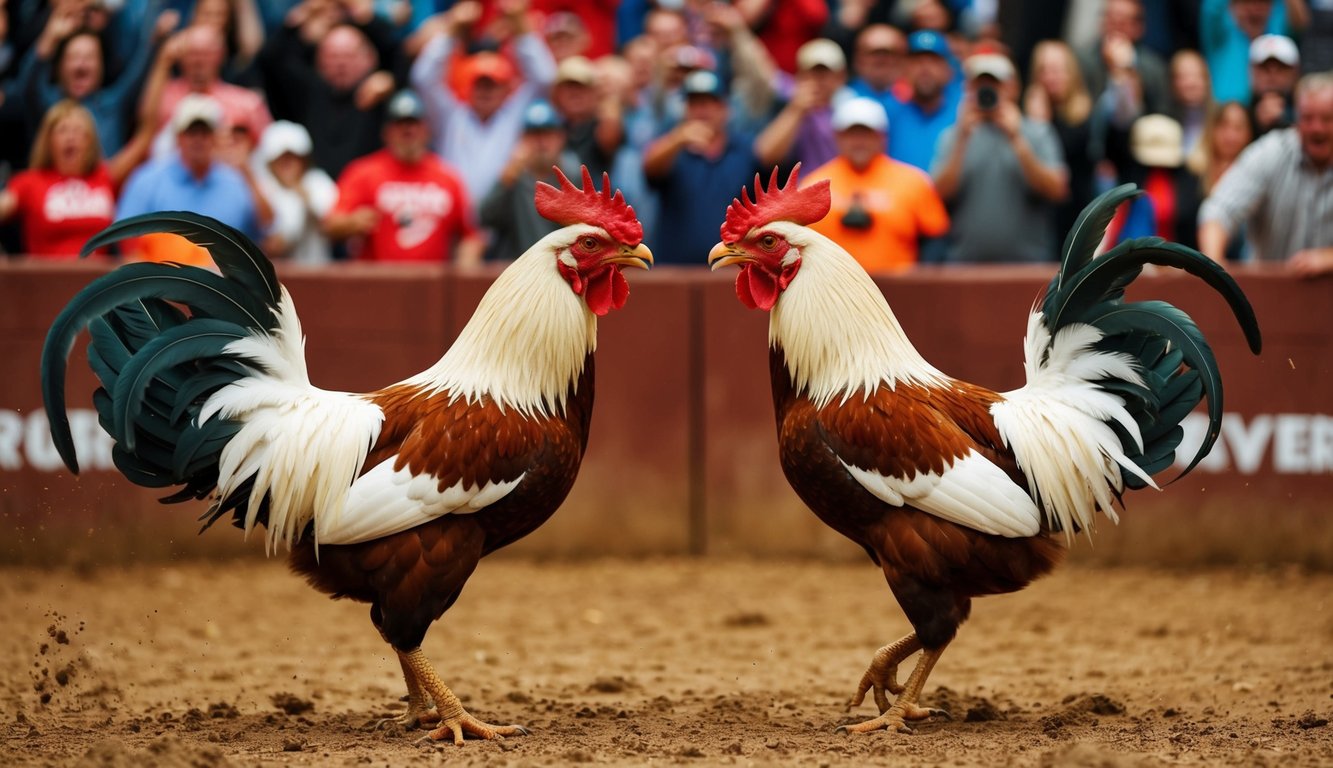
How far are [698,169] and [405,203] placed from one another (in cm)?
196

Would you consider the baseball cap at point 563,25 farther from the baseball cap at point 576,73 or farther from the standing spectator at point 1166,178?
the standing spectator at point 1166,178

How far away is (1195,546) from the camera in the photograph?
10562 millimetres

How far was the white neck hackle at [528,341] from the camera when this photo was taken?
21.8 feet

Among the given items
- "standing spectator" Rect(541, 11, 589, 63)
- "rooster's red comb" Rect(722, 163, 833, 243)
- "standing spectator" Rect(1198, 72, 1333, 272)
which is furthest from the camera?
"standing spectator" Rect(541, 11, 589, 63)

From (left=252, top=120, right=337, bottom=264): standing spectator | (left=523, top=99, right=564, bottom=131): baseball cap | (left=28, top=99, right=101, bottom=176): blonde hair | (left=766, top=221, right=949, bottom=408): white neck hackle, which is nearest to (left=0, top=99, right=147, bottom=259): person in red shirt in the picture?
(left=28, top=99, right=101, bottom=176): blonde hair

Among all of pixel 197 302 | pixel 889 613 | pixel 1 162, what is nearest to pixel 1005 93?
pixel 889 613

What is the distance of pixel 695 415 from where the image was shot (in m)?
10.9

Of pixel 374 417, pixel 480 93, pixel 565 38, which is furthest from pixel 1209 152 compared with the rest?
pixel 374 417

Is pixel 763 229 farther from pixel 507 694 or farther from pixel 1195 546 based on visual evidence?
pixel 1195 546

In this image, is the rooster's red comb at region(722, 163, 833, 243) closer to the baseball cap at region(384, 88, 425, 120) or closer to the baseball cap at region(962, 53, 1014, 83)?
the baseball cap at region(962, 53, 1014, 83)

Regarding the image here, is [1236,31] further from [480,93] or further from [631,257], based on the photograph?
[631,257]

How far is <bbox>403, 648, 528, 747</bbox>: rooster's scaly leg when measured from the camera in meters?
6.58

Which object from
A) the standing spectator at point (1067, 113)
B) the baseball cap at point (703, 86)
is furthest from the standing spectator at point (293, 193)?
the standing spectator at point (1067, 113)

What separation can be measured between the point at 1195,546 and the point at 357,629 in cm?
512
